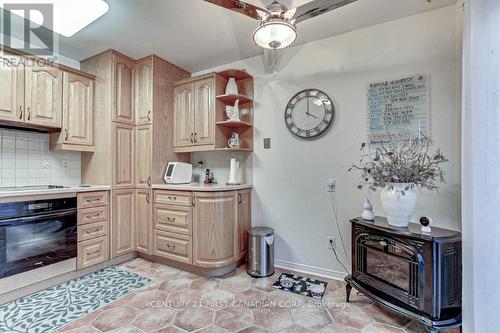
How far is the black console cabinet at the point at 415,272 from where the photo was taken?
1502 mm

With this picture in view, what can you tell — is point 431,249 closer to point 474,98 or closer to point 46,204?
point 474,98

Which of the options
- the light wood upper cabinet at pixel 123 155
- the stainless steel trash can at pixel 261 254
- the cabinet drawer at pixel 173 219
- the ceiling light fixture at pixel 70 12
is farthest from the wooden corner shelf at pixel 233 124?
the ceiling light fixture at pixel 70 12

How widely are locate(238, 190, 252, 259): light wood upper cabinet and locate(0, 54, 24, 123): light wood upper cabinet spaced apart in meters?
2.28

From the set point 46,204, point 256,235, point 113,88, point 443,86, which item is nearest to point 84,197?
point 46,204

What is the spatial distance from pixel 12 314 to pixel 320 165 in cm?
289

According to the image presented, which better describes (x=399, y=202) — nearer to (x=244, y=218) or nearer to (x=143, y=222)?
(x=244, y=218)

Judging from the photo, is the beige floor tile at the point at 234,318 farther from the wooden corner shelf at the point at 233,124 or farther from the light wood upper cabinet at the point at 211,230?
the wooden corner shelf at the point at 233,124

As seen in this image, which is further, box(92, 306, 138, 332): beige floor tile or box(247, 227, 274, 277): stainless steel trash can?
box(247, 227, 274, 277): stainless steel trash can

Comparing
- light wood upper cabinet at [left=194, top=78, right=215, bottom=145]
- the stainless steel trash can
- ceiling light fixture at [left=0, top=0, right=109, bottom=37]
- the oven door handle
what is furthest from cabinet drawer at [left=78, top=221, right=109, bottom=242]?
ceiling light fixture at [left=0, top=0, right=109, bottom=37]

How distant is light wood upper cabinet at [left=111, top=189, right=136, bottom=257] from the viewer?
2.74 meters

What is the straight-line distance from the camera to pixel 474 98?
4.08 feet

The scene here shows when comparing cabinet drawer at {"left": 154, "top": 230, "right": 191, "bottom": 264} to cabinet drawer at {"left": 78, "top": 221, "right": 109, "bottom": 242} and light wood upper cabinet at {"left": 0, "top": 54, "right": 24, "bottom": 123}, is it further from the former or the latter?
light wood upper cabinet at {"left": 0, "top": 54, "right": 24, "bottom": 123}

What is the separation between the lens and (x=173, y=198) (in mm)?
2643

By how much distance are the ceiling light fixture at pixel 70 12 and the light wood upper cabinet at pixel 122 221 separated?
1659 millimetres
